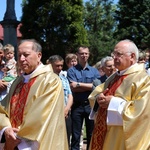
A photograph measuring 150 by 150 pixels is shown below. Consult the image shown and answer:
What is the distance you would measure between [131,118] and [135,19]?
34.9 m

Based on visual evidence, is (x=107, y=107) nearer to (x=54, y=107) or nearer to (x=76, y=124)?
(x=54, y=107)

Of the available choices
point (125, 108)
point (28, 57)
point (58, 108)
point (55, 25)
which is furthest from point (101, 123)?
point (55, 25)

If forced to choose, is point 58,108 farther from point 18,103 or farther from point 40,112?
point 18,103

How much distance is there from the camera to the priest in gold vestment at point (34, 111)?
5098 millimetres

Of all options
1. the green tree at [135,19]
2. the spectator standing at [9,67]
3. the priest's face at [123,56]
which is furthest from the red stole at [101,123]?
the green tree at [135,19]

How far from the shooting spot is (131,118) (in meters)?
5.30

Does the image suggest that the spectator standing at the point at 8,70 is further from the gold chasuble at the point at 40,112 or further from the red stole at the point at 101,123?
the red stole at the point at 101,123

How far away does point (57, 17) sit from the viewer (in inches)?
1033

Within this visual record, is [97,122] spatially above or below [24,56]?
below

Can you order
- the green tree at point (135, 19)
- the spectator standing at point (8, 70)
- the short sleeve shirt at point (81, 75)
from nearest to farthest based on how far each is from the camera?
1. the spectator standing at point (8, 70)
2. the short sleeve shirt at point (81, 75)
3. the green tree at point (135, 19)

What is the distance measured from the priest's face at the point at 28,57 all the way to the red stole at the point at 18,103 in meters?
0.18

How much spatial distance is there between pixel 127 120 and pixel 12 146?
4.59 ft

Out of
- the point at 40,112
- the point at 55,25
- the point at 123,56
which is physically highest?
the point at 123,56

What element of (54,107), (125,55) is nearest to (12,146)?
(54,107)
